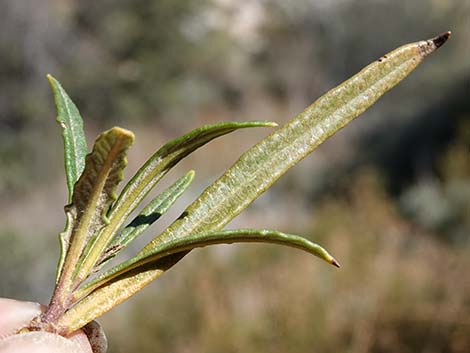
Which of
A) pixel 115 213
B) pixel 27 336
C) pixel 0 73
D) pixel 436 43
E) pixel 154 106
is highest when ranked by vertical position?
pixel 154 106

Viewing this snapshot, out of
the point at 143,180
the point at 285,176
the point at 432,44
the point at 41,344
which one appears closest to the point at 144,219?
the point at 143,180

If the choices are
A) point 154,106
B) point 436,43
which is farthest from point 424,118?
point 436,43

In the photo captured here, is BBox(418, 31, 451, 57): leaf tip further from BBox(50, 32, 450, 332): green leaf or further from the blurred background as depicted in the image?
the blurred background

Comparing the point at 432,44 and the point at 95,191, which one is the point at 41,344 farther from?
the point at 432,44

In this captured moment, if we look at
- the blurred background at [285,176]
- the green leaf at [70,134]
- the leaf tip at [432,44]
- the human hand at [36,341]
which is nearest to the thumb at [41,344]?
the human hand at [36,341]

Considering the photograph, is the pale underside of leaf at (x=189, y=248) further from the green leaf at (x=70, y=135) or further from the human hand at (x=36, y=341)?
the green leaf at (x=70, y=135)

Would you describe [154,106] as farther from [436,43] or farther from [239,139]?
[436,43]

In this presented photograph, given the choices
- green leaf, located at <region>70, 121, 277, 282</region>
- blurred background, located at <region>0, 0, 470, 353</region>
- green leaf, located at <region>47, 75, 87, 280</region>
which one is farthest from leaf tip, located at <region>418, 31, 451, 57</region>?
blurred background, located at <region>0, 0, 470, 353</region>

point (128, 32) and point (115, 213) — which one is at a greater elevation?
point (128, 32)
